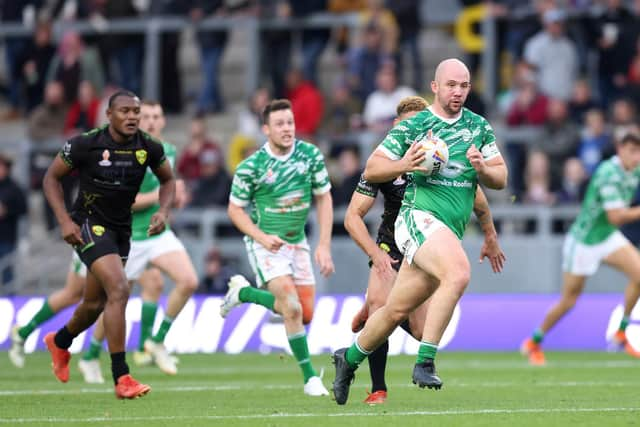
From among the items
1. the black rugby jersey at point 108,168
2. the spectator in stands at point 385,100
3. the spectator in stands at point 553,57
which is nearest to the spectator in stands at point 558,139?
the spectator in stands at point 553,57

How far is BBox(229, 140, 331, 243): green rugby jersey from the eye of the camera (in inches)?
523

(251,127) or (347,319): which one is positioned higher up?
(251,127)

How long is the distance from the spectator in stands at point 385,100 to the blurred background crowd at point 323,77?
22 millimetres

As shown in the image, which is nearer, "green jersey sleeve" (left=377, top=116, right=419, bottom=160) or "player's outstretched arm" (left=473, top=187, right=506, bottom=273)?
"green jersey sleeve" (left=377, top=116, right=419, bottom=160)

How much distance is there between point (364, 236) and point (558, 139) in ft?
35.2

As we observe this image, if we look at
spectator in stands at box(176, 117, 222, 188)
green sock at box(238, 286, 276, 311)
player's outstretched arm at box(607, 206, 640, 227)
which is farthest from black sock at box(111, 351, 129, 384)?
spectator in stands at box(176, 117, 222, 188)

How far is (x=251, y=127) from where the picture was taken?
2345 cm

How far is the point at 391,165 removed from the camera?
1027 cm

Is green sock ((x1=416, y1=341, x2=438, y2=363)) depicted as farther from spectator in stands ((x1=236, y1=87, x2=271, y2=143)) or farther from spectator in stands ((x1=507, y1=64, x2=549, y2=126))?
spectator in stands ((x1=236, y1=87, x2=271, y2=143))

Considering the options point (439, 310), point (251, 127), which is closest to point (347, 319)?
point (251, 127)

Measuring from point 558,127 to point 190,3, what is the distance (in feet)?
24.1

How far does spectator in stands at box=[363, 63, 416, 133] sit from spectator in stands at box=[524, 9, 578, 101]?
6.74ft

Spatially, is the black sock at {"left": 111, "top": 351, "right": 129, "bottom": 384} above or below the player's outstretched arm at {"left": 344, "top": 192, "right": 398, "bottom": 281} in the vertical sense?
below

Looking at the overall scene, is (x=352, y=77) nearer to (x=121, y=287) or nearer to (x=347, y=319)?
(x=347, y=319)
